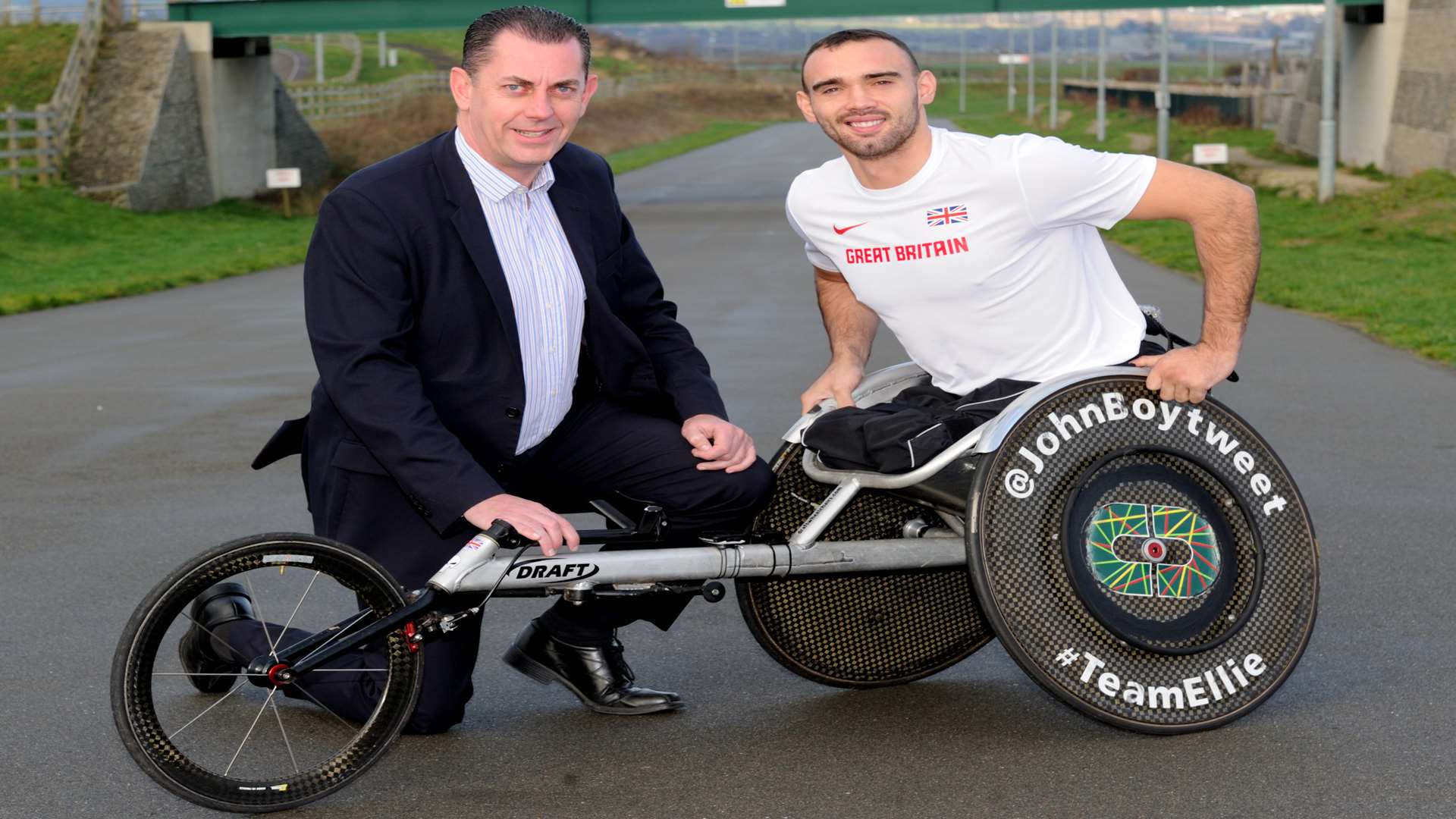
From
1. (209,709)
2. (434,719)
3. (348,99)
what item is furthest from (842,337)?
(348,99)

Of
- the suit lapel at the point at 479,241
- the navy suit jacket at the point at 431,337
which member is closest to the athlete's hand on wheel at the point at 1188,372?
the navy suit jacket at the point at 431,337

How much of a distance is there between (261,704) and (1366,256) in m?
16.8

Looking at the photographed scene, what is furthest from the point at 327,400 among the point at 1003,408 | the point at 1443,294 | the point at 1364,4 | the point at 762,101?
the point at 762,101

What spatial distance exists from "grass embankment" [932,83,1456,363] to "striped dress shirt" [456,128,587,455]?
8.60m

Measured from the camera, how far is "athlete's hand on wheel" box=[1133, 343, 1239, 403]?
4398 mm

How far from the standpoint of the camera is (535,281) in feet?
15.0

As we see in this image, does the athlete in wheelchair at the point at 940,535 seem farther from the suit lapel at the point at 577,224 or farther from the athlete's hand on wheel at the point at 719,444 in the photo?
the suit lapel at the point at 577,224

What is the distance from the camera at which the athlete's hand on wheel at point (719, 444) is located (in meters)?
4.64

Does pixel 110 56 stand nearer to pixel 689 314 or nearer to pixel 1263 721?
pixel 689 314

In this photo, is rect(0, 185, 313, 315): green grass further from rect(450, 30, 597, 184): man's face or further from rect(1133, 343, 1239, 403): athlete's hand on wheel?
rect(1133, 343, 1239, 403): athlete's hand on wheel

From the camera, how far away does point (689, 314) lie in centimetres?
1552

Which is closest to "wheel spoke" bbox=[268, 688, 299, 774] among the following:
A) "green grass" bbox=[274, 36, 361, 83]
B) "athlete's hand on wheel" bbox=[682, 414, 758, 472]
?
"athlete's hand on wheel" bbox=[682, 414, 758, 472]

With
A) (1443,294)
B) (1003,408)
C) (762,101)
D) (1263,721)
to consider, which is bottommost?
(762,101)

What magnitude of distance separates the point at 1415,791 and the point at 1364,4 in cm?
3319
